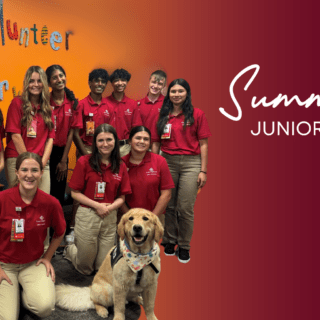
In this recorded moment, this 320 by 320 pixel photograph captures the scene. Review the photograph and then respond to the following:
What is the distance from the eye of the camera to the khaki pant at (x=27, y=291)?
229 centimetres

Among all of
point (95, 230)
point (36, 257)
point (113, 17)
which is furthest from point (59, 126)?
point (113, 17)

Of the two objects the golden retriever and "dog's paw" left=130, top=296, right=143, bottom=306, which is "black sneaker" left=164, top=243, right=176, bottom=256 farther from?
the golden retriever

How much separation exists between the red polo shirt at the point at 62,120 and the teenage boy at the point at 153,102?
87 centimetres

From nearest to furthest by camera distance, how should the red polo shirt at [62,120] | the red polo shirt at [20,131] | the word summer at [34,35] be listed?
the red polo shirt at [20,131]
the red polo shirt at [62,120]
the word summer at [34,35]

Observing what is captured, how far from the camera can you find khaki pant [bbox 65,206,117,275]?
2.99 m

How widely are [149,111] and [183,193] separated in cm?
113

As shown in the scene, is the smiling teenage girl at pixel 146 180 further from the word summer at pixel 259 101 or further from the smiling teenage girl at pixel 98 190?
the word summer at pixel 259 101

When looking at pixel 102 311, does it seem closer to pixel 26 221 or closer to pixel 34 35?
pixel 26 221

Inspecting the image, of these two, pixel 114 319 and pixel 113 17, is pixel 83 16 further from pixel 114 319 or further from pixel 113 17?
pixel 114 319

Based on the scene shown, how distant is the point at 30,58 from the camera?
14.7 feet

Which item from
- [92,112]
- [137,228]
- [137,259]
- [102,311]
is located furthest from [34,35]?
[102,311]

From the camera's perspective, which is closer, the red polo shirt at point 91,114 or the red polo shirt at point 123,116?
the red polo shirt at point 91,114

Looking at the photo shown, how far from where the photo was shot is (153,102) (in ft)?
13.0

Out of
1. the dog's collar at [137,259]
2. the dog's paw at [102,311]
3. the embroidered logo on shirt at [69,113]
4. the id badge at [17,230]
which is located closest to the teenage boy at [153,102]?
the embroidered logo on shirt at [69,113]
